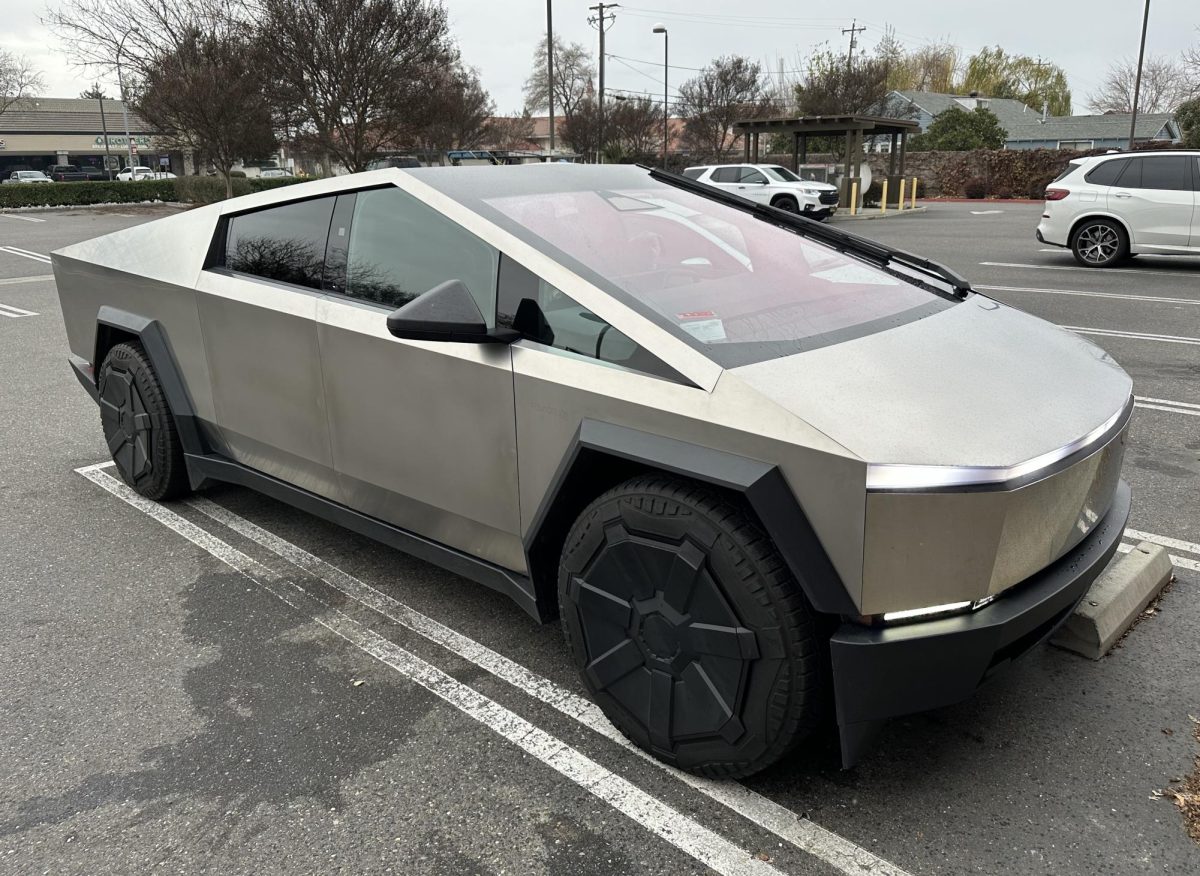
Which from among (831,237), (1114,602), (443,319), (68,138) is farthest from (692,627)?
(68,138)

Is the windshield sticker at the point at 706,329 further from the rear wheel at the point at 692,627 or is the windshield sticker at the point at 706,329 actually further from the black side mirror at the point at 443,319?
the black side mirror at the point at 443,319

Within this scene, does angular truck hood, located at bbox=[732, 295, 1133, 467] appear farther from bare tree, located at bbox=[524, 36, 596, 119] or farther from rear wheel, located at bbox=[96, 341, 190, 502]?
bare tree, located at bbox=[524, 36, 596, 119]

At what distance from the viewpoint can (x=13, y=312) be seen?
10789mm

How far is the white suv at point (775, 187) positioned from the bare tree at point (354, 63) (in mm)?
10293

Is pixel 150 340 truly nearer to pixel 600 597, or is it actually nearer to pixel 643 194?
pixel 643 194

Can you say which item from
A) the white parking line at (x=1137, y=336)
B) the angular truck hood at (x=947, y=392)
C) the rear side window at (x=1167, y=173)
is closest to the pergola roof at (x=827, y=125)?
the rear side window at (x=1167, y=173)

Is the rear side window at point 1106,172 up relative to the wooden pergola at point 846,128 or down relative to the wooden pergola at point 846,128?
down

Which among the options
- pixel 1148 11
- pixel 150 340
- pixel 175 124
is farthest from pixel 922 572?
pixel 1148 11

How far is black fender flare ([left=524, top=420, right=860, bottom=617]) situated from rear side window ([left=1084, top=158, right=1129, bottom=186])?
42.2 feet

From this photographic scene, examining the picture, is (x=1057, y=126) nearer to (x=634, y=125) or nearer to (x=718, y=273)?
(x=634, y=125)

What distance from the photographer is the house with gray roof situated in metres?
64.0

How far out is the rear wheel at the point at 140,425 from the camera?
4.00 metres

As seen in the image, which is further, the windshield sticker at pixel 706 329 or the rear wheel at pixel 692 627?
the windshield sticker at pixel 706 329

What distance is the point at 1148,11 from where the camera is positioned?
41781 millimetres
